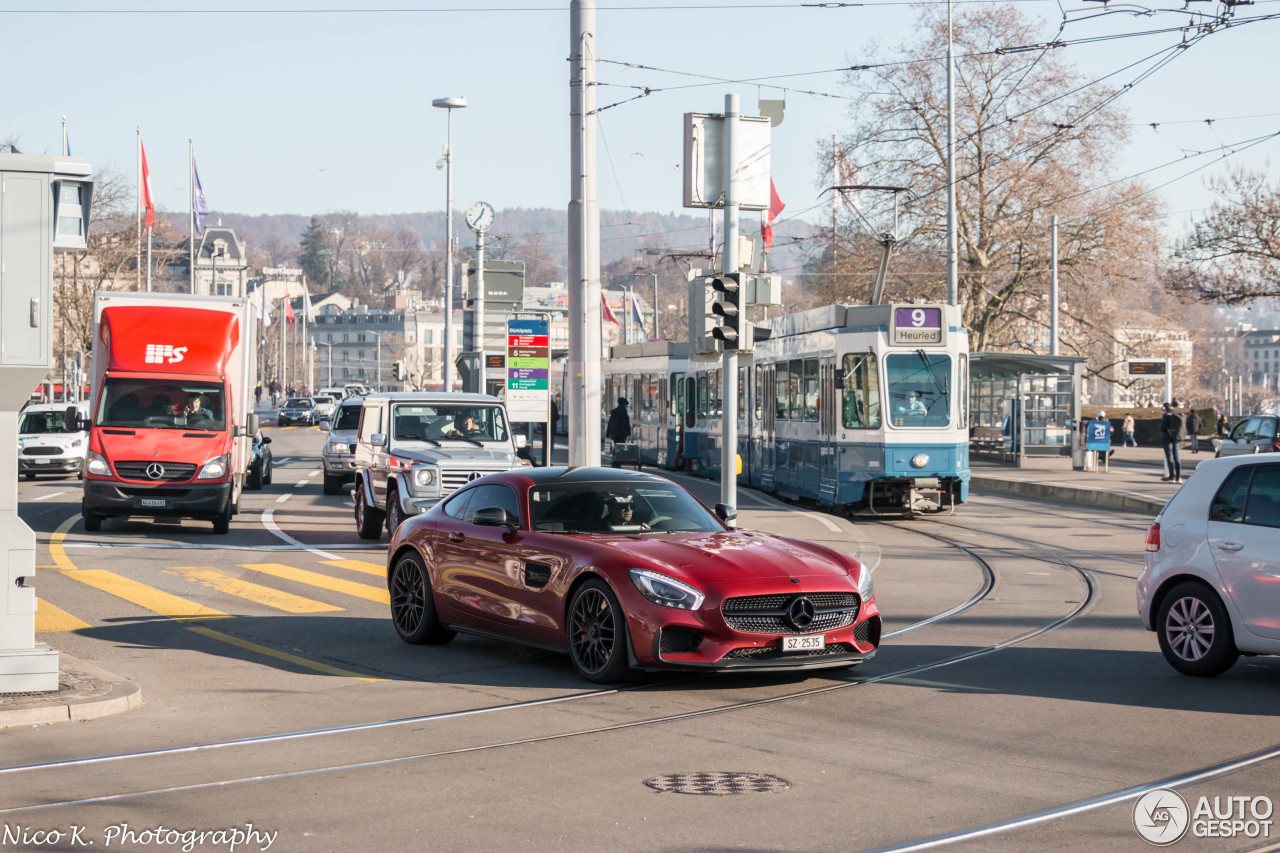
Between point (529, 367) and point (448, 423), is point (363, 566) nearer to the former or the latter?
point (448, 423)

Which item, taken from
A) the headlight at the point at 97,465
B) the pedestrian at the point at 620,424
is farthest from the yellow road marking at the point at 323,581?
the pedestrian at the point at 620,424

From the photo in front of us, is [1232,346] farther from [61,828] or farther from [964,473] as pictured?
[61,828]

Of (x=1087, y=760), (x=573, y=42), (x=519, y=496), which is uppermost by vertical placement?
(x=573, y=42)

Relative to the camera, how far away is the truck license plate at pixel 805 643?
9.20 m

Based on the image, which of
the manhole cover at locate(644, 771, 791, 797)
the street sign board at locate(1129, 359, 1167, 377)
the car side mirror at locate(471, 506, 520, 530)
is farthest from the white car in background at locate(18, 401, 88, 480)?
the street sign board at locate(1129, 359, 1167, 377)

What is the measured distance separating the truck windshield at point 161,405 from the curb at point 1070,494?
17534 mm

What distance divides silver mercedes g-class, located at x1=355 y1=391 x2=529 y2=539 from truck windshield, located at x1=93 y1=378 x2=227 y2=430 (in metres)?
2.19

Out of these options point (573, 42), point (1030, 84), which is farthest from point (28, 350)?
point (1030, 84)

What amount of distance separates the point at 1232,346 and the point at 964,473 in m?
172

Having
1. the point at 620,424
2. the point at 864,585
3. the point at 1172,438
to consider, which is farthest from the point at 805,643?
the point at 620,424

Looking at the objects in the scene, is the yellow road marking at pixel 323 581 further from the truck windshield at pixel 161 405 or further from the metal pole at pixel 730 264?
the metal pole at pixel 730 264

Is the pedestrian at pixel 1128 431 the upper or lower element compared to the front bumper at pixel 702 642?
upper

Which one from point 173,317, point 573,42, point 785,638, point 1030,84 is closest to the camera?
point 785,638

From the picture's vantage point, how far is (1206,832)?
19.6ft
